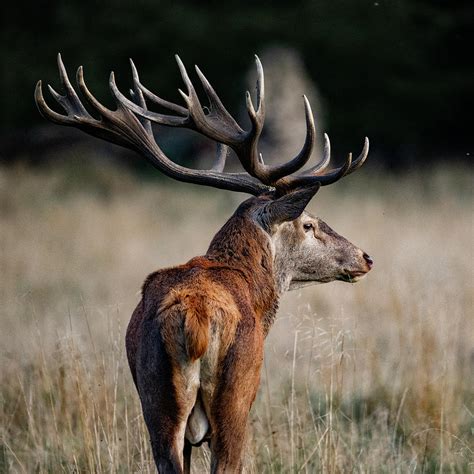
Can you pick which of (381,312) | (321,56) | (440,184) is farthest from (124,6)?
(381,312)

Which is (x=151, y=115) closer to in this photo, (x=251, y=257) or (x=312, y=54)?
(x=251, y=257)

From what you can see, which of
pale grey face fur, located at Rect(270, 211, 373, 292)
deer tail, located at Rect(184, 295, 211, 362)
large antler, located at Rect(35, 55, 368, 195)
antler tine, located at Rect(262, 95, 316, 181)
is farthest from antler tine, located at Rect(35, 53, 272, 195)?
deer tail, located at Rect(184, 295, 211, 362)

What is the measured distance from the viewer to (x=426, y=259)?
10.7 meters

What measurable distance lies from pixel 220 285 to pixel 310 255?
1025 mm

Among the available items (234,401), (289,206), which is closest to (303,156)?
(289,206)

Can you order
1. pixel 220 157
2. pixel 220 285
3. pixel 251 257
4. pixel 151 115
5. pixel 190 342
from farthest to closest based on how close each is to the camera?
pixel 220 157, pixel 151 115, pixel 251 257, pixel 220 285, pixel 190 342

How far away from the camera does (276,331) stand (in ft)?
27.6

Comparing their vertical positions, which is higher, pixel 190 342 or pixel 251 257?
pixel 251 257

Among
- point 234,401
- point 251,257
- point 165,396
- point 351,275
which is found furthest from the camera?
point 351,275

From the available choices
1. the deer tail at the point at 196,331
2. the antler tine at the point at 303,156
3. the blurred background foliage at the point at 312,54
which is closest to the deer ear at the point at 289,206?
the antler tine at the point at 303,156

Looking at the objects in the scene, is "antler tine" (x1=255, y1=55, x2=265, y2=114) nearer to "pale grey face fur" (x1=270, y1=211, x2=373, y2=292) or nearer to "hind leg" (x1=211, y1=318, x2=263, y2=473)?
"pale grey face fur" (x1=270, y1=211, x2=373, y2=292)

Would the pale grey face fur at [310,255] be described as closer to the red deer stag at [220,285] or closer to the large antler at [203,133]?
the red deer stag at [220,285]

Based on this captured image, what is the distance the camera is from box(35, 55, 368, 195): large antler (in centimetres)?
492

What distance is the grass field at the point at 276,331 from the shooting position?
520 centimetres
